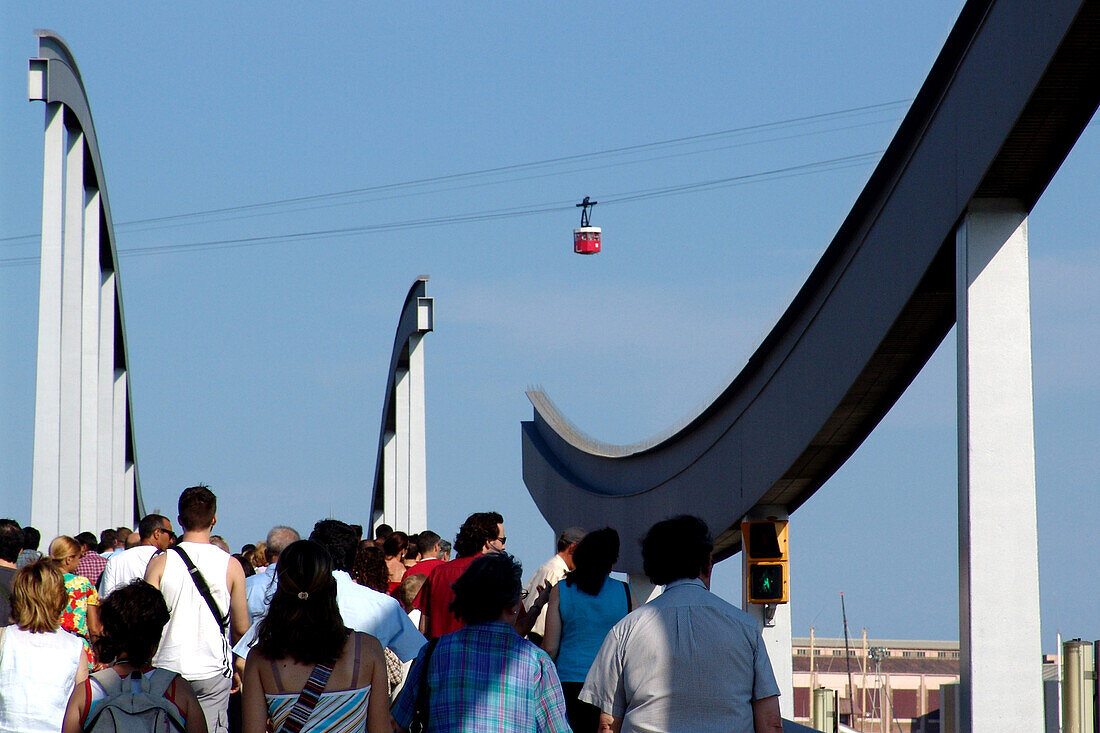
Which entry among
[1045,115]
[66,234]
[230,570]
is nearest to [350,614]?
[230,570]

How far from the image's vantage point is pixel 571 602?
742 centimetres

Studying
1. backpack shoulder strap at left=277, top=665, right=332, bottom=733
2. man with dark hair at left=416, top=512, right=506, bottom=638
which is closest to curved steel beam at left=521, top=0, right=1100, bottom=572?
man with dark hair at left=416, top=512, right=506, bottom=638

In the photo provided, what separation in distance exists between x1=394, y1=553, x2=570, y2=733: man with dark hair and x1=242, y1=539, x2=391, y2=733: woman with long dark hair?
225mm

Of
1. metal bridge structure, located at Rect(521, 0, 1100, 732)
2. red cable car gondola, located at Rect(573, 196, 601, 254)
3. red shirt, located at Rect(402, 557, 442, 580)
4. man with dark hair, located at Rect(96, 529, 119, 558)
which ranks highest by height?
red cable car gondola, located at Rect(573, 196, 601, 254)

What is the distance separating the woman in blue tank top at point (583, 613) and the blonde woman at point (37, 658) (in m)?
2.48

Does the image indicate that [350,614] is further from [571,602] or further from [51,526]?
[51,526]

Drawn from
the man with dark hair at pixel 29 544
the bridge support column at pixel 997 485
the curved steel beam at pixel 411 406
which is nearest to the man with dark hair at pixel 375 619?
the man with dark hair at pixel 29 544

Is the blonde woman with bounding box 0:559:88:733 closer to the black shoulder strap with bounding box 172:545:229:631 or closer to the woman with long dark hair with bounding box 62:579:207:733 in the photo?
the woman with long dark hair with bounding box 62:579:207:733

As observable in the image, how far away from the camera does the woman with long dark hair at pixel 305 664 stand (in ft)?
15.4

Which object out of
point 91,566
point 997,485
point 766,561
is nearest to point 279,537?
point 91,566

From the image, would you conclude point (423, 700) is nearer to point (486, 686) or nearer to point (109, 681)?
point (486, 686)

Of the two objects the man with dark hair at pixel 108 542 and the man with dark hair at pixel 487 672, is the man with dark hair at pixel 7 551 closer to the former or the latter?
the man with dark hair at pixel 487 672

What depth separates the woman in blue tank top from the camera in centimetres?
735

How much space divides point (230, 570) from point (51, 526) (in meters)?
9.18
